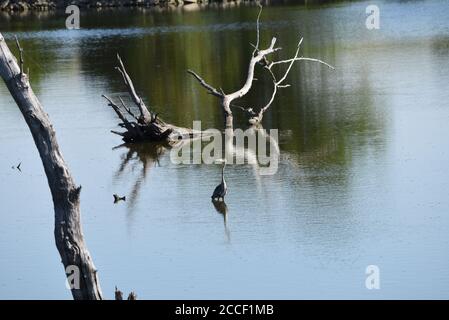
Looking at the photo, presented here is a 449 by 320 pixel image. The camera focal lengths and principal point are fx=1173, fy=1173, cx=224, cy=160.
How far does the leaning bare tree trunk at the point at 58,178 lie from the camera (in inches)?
393

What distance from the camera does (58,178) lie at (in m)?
10.3

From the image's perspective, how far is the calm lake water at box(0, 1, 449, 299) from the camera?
14359 mm

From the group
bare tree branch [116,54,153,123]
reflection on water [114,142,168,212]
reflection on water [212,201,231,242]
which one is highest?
bare tree branch [116,54,153,123]

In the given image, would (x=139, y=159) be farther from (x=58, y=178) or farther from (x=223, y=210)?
(x=58, y=178)

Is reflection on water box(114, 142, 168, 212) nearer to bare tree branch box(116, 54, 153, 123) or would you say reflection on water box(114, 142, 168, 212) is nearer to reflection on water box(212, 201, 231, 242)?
bare tree branch box(116, 54, 153, 123)

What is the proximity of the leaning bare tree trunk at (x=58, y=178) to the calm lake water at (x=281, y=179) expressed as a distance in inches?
124

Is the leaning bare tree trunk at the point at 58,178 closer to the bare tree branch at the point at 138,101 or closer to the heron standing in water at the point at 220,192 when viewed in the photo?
the heron standing in water at the point at 220,192

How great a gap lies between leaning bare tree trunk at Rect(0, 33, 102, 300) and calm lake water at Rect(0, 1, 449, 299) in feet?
10.3

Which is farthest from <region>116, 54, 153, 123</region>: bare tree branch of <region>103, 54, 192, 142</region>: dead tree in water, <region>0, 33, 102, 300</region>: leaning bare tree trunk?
<region>0, 33, 102, 300</region>: leaning bare tree trunk

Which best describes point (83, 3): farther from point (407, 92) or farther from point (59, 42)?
point (407, 92)

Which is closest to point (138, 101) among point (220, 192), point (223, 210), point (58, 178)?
point (220, 192)

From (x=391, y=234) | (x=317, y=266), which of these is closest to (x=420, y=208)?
(x=391, y=234)

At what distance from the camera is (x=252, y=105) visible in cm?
2594

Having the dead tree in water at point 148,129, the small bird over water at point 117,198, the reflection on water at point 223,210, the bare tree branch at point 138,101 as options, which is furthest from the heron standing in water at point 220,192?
the dead tree in water at point 148,129
